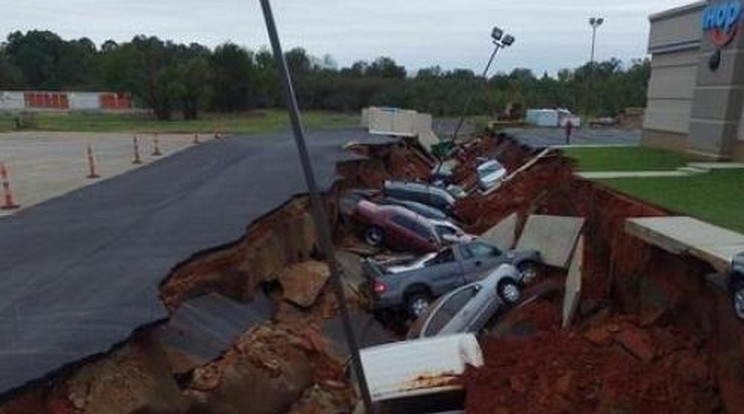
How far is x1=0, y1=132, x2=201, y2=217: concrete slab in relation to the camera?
23484 millimetres

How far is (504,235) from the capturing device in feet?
59.9

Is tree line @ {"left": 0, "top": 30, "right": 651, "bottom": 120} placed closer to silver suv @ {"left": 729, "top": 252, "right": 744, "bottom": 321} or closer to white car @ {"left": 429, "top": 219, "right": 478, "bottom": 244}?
white car @ {"left": 429, "top": 219, "right": 478, "bottom": 244}

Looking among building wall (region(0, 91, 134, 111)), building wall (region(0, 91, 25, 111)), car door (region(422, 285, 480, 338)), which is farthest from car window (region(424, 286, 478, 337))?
building wall (region(0, 91, 25, 111))

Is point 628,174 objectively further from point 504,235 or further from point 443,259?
point 443,259

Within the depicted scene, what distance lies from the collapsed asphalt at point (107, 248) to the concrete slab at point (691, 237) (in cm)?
706

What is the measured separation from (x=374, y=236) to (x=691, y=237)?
1106cm

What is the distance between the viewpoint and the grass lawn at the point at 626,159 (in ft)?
64.8

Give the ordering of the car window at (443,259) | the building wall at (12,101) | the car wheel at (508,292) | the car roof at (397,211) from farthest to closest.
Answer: the building wall at (12,101)
the car roof at (397,211)
the car window at (443,259)
the car wheel at (508,292)

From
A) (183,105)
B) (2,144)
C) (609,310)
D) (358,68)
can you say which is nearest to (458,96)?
(358,68)

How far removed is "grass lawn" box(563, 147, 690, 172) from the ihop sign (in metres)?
3.56

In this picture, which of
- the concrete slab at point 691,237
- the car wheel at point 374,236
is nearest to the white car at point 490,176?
the car wheel at point 374,236

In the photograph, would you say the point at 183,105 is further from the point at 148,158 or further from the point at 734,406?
the point at 734,406

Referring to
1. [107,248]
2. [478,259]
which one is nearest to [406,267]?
[478,259]

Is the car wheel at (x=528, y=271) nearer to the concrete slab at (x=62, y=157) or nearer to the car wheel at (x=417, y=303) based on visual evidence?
the car wheel at (x=417, y=303)
